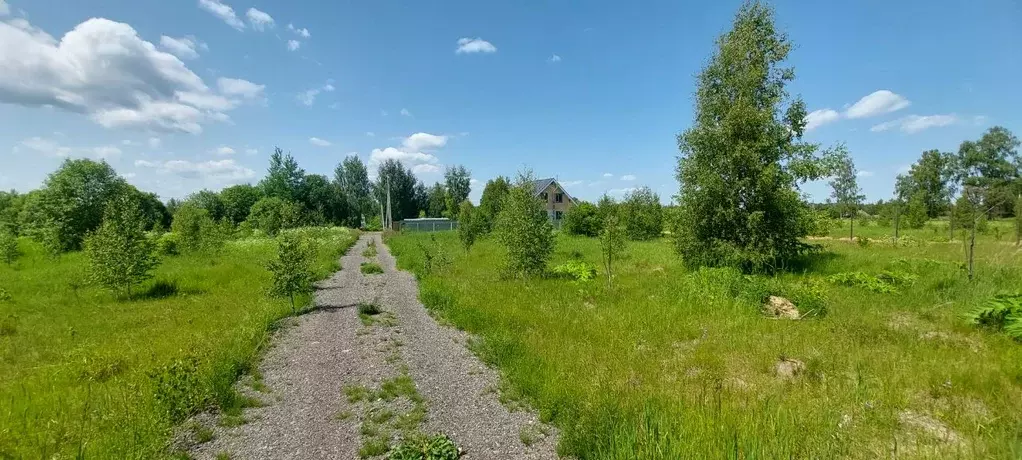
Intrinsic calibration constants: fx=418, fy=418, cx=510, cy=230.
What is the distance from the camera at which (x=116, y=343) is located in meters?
8.69

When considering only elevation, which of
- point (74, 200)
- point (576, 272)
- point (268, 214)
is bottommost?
point (576, 272)

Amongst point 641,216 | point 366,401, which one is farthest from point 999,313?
point 641,216

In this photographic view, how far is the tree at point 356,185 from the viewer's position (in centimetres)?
8488

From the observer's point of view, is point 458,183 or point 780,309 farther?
point 458,183

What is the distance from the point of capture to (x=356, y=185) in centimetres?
8744

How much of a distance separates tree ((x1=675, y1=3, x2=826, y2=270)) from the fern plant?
6.81m

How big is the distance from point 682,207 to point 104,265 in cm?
2022

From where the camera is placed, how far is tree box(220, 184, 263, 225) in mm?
73812

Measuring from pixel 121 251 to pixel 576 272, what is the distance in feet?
50.4

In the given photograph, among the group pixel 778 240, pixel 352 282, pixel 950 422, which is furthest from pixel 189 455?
pixel 778 240

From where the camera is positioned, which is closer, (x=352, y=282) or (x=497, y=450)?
(x=497, y=450)

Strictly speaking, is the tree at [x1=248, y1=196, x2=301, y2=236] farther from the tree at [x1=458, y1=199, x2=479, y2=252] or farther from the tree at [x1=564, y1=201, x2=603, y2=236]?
the tree at [x1=564, y1=201, x2=603, y2=236]

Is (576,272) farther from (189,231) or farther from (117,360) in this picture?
(189,231)

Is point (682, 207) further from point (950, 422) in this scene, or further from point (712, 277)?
point (950, 422)
